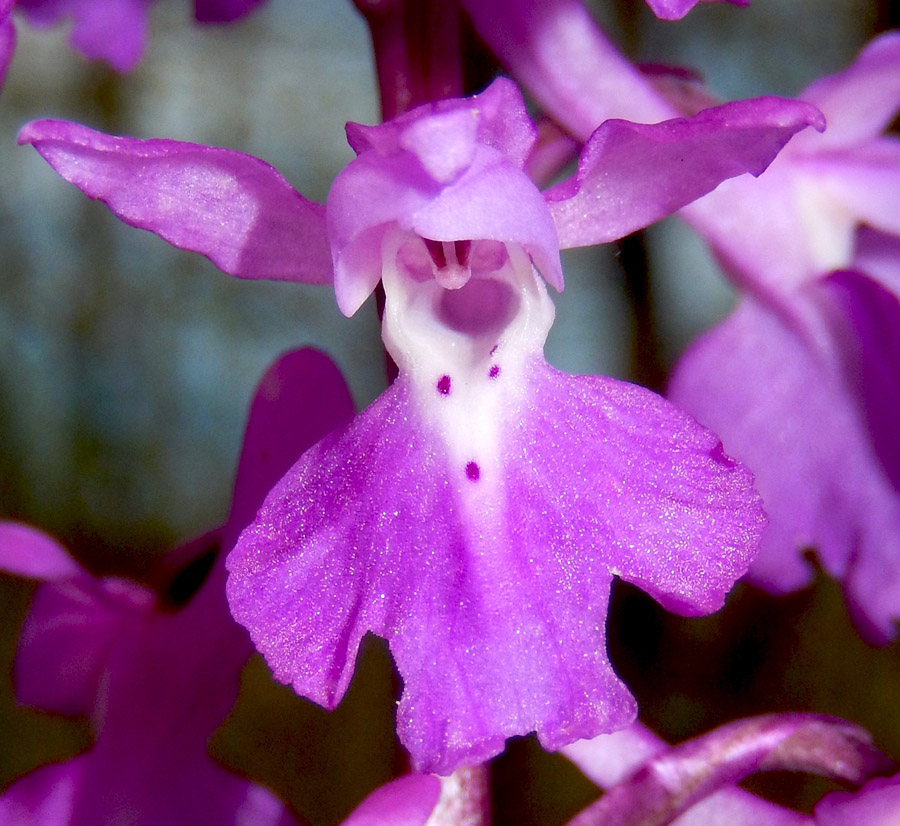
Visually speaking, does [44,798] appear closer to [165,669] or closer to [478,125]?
[165,669]

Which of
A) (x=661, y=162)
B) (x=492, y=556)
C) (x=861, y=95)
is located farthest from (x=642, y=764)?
(x=861, y=95)

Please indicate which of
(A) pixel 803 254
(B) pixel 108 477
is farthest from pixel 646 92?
(B) pixel 108 477

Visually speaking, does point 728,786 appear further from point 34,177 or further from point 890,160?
point 34,177

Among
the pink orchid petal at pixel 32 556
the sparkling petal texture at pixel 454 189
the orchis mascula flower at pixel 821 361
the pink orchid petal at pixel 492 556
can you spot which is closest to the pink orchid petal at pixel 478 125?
the sparkling petal texture at pixel 454 189

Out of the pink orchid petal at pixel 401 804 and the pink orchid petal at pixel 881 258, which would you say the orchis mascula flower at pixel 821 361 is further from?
the pink orchid petal at pixel 401 804

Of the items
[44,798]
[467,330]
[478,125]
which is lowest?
[44,798]
